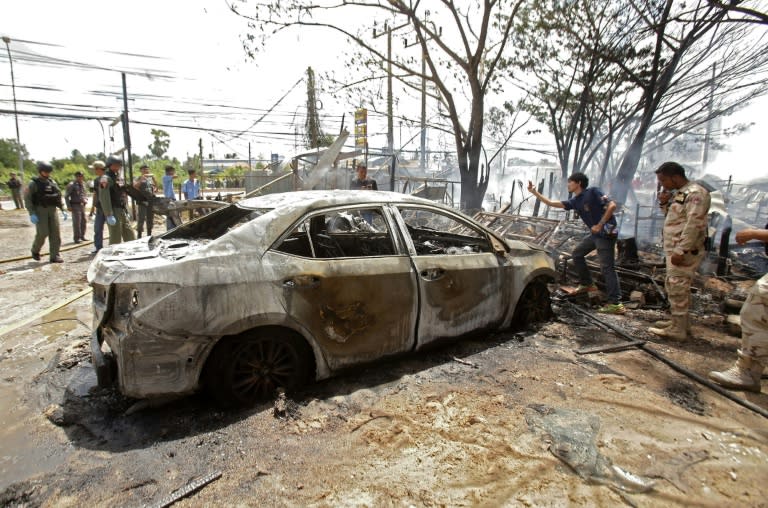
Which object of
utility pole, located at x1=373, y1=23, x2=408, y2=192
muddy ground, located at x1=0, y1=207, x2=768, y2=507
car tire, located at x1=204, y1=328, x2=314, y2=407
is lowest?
muddy ground, located at x1=0, y1=207, x2=768, y2=507

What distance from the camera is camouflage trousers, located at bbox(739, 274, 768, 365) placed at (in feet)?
9.51

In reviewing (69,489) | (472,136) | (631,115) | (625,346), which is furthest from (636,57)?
(69,489)

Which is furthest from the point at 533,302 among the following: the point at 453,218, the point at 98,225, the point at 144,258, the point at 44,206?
the point at 44,206

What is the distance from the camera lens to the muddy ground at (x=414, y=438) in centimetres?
200

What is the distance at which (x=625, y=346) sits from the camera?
12.5 ft

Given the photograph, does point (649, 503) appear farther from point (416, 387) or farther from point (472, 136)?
point (472, 136)

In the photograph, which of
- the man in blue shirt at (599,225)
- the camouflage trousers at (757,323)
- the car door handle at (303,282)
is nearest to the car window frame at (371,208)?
the car door handle at (303,282)

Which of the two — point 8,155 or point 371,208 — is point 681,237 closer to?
point 371,208

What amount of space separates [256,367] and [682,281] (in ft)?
13.3

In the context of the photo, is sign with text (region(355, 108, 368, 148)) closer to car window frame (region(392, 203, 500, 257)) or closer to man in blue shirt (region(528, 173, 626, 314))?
man in blue shirt (region(528, 173, 626, 314))

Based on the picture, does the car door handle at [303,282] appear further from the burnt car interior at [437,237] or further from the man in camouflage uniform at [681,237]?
the man in camouflage uniform at [681,237]

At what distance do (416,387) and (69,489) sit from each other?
6.72ft

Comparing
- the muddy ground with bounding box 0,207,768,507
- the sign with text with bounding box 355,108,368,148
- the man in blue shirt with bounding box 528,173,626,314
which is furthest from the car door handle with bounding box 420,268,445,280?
the sign with text with bounding box 355,108,368,148

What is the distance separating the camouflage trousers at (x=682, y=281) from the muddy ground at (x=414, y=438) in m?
0.64
